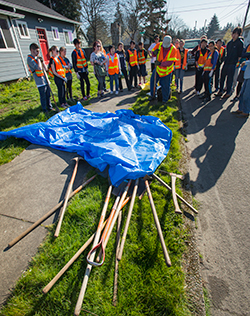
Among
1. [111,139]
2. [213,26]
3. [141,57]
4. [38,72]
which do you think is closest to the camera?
[111,139]

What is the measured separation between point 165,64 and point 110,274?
253 inches

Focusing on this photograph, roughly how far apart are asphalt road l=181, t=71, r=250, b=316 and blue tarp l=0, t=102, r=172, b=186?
874mm

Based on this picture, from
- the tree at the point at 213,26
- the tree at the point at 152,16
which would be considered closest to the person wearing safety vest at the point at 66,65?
the tree at the point at 152,16

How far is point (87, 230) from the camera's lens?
2311mm

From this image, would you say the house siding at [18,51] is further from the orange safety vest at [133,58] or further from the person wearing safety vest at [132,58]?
the orange safety vest at [133,58]

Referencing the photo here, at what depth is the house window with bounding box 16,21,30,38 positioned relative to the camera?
11044 millimetres

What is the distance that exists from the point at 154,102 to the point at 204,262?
5.81 m

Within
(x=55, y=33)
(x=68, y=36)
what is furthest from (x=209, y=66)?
(x=68, y=36)

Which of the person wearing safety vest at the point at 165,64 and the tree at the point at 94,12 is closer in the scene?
the person wearing safety vest at the point at 165,64

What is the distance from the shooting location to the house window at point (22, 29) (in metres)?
11.0

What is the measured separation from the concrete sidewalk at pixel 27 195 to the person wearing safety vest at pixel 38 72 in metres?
2.53

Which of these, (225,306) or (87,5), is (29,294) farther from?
(87,5)

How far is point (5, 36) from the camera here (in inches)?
390

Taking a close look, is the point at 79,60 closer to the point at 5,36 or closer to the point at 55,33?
the point at 5,36
